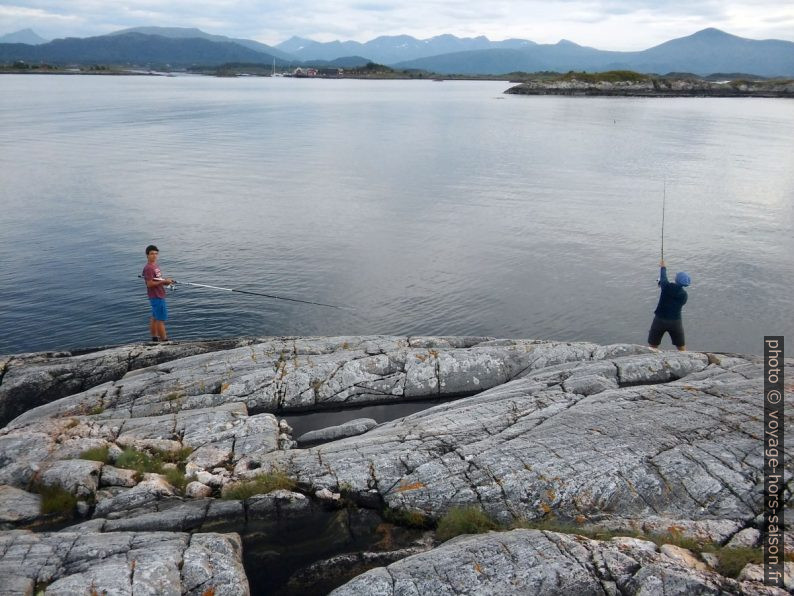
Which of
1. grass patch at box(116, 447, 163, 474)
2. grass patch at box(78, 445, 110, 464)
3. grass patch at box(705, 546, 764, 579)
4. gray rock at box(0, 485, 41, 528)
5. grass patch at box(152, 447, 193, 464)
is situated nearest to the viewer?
grass patch at box(705, 546, 764, 579)

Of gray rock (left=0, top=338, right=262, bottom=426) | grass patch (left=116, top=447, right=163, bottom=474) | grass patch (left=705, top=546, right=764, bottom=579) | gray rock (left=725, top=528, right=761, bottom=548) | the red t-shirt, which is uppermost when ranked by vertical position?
the red t-shirt

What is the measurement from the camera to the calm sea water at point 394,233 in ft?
87.7

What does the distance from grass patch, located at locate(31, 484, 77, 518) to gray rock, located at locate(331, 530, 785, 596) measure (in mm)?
6196

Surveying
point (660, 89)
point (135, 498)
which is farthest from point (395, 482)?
point (660, 89)

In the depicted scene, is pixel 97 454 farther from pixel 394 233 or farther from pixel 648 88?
pixel 648 88

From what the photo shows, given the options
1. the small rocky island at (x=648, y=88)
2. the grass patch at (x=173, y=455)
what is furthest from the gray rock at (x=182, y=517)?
the small rocky island at (x=648, y=88)

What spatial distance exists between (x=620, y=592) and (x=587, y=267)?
26700mm

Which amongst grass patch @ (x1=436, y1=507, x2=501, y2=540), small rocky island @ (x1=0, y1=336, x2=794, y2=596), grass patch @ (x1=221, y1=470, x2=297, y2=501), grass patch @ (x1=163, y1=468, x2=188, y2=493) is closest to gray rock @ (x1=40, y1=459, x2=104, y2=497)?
small rocky island @ (x1=0, y1=336, x2=794, y2=596)

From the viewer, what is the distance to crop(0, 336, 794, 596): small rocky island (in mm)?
9008

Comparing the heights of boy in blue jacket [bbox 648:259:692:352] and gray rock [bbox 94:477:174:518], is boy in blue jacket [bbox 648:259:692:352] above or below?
above

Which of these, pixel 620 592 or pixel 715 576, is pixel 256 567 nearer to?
pixel 620 592

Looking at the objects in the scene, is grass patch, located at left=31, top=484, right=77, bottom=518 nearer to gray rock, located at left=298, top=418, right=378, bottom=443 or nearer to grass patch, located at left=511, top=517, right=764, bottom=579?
gray rock, located at left=298, top=418, right=378, bottom=443

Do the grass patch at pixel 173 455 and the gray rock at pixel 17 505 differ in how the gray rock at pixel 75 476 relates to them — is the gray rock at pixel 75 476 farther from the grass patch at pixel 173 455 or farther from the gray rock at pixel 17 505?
the grass patch at pixel 173 455

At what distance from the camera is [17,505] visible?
37.9ft
